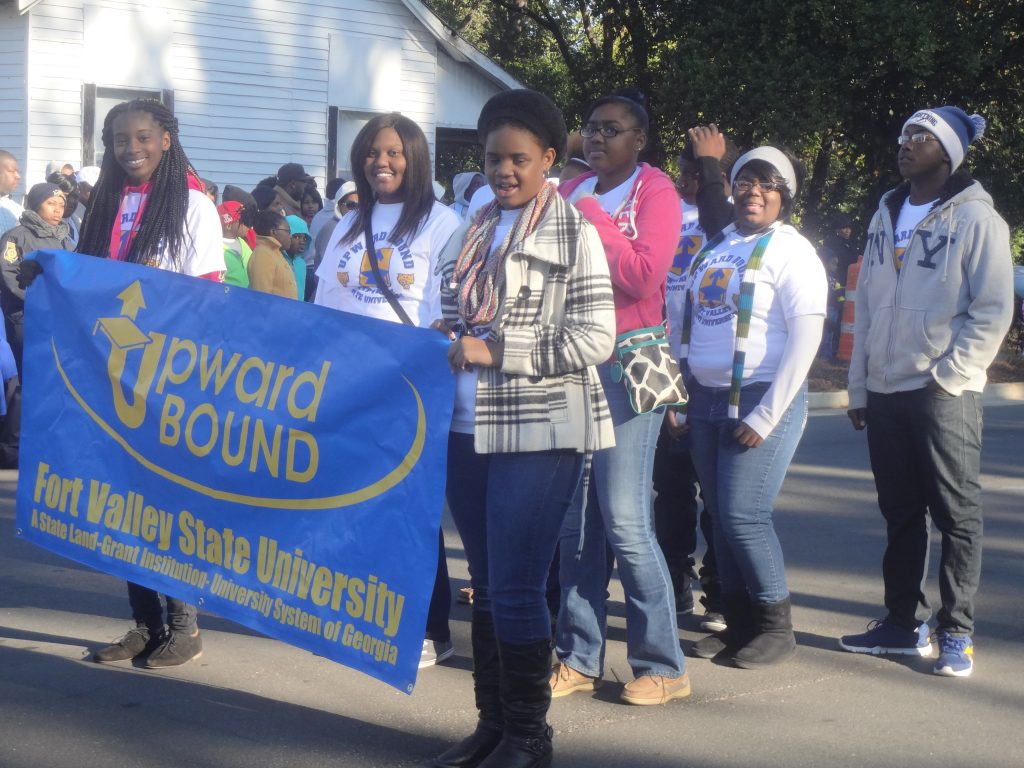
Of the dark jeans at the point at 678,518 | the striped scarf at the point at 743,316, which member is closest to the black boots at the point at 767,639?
the dark jeans at the point at 678,518

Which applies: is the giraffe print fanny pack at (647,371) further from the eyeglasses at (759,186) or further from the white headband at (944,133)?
the white headband at (944,133)

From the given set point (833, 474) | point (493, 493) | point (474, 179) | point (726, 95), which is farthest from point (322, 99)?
point (493, 493)

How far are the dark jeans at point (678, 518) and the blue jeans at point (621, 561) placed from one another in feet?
3.51

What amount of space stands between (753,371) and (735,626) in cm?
103

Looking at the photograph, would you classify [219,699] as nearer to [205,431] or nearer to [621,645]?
[205,431]

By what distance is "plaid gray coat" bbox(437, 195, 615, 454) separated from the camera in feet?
12.4

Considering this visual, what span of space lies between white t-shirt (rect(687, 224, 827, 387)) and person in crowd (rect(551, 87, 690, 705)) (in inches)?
16.3

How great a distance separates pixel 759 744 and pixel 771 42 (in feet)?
62.0

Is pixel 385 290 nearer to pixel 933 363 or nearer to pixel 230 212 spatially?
pixel 933 363

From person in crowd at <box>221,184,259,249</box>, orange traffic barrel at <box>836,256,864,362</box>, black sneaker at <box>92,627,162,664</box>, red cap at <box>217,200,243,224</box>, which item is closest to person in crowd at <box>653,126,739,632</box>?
black sneaker at <box>92,627,162,664</box>

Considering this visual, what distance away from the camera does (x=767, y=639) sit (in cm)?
525

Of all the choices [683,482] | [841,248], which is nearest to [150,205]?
[683,482]

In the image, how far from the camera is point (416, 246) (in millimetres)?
4969

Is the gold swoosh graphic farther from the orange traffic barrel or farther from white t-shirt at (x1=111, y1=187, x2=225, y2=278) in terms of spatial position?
the orange traffic barrel
